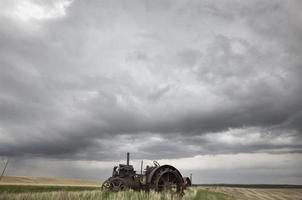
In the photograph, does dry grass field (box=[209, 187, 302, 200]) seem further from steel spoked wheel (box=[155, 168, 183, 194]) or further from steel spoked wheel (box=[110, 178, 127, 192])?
steel spoked wheel (box=[110, 178, 127, 192])

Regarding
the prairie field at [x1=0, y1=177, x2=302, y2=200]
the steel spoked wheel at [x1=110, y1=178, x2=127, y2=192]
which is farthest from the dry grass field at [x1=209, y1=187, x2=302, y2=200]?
the steel spoked wheel at [x1=110, y1=178, x2=127, y2=192]

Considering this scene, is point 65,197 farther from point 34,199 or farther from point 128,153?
point 128,153

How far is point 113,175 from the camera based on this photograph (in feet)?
95.0

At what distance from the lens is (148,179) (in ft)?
88.0

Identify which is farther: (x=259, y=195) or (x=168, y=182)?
(x=259, y=195)

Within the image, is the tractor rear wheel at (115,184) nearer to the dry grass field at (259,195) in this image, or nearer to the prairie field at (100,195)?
the prairie field at (100,195)

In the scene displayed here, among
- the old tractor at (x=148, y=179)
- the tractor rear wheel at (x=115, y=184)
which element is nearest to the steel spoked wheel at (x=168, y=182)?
the old tractor at (x=148, y=179)

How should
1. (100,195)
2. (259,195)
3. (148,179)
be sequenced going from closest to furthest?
(100,195) → (148,179) → (259,195)

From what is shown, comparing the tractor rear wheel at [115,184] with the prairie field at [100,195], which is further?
the tractor rear wheel at [115,184]

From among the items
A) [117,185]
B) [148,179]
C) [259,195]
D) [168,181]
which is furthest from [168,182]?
[259,195]

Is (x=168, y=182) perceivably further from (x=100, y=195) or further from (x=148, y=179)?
(x=100, y=195)

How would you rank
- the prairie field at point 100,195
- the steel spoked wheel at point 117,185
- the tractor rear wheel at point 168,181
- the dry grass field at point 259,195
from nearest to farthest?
the prairie field at point 100,195, the tractor rear wheel at point 168,181, the steel spoked wheel at point 117,185, the dry grass field at point 259,195

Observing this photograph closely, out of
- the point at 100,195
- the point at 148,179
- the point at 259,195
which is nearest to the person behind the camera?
the point at 100,195

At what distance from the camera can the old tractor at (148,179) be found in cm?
2689
